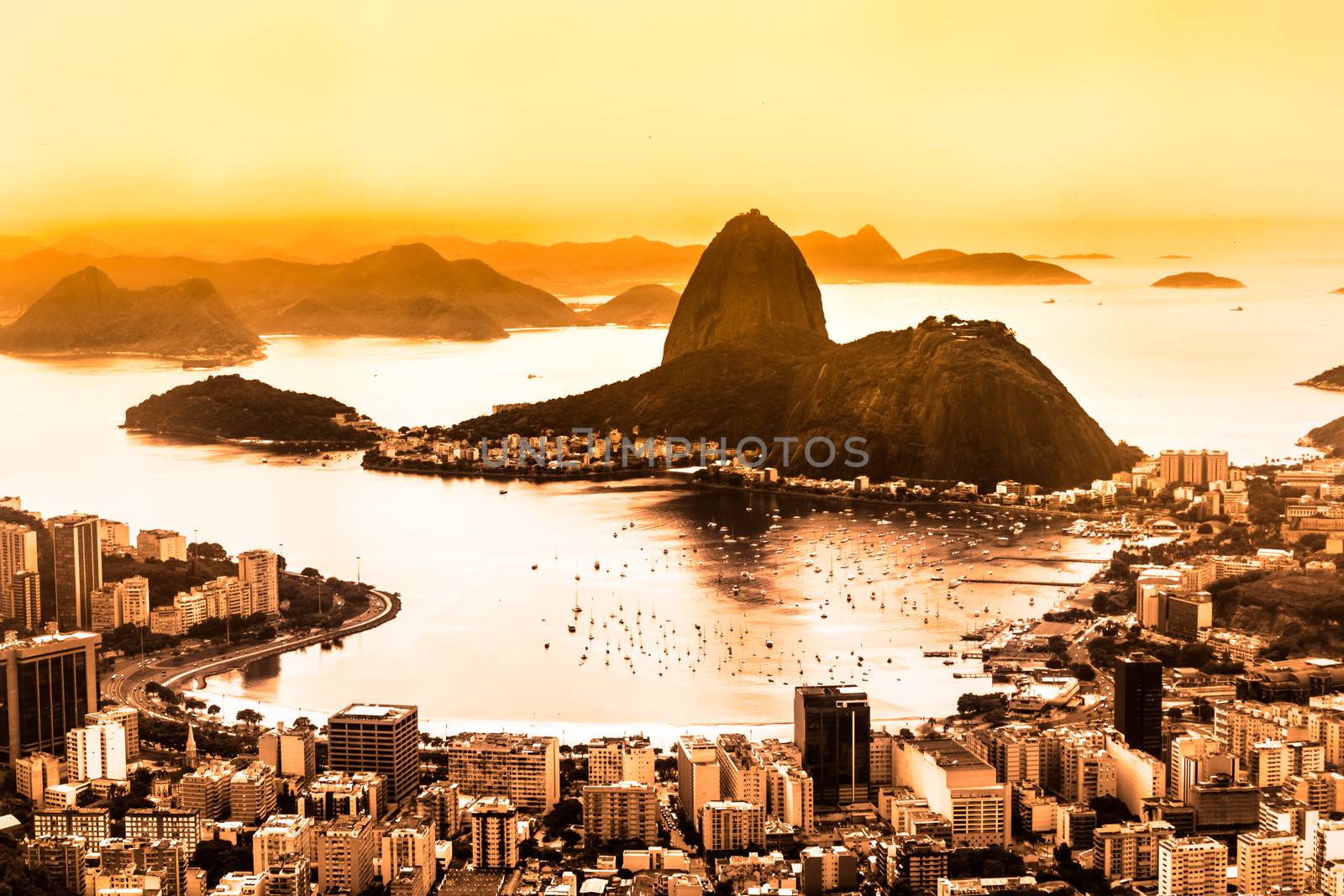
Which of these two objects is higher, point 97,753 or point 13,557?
point 13,557

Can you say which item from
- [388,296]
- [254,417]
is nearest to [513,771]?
[254,417]

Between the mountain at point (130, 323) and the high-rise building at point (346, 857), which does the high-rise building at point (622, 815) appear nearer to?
the high-rise building at point (346, 857)

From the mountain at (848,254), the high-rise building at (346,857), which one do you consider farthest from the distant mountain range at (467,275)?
the high-rise building at (346,857)

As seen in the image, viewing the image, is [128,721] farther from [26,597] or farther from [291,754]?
[26,597]

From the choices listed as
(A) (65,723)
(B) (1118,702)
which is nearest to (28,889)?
(A) (65,723)

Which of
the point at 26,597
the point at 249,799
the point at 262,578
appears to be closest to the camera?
the point at 249,799
